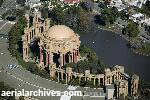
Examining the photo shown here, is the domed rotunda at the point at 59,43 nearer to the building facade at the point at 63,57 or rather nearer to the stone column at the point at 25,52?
the building facade at the point at 63,57

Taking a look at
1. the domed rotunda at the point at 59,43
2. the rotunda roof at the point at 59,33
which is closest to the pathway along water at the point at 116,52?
the domed rotunda at the point at 59,43

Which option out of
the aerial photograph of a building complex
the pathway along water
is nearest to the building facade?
the aerial photograph of a building complex

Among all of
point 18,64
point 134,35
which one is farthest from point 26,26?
point 134,35

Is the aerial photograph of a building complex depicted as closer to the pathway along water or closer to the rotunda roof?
the pathway along water

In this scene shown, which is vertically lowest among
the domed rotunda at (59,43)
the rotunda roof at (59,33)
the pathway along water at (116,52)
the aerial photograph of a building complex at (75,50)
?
the pathway along water at (116,52)

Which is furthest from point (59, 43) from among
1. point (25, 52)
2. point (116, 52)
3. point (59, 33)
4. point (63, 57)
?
point (116, 52)

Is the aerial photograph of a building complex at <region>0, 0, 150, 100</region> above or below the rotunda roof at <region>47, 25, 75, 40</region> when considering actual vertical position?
below

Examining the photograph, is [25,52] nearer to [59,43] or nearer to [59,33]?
[59,43]

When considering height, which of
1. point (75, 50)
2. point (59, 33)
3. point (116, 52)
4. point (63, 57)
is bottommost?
point (116, 52)
